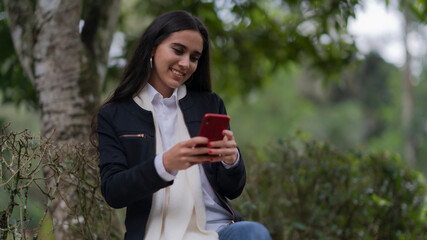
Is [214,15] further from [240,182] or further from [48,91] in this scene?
[240,182]

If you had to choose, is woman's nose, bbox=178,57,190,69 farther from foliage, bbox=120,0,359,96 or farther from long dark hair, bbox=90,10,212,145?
foliage, bbox=120,0,359,96

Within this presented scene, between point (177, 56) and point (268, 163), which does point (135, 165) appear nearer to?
point (177, 56)

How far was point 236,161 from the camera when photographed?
209cm

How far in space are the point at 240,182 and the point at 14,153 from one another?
0.98 meters

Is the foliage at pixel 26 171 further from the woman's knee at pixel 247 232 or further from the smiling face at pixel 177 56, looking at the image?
the woman's knee at pixel 247 232

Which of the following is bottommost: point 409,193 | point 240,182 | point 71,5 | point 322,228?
point 322,228

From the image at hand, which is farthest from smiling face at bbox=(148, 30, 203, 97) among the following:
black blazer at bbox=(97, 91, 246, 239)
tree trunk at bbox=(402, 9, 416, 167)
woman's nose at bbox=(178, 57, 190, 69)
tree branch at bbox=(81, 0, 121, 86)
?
tree trunk at bbox=(402, 9, 416, 167)

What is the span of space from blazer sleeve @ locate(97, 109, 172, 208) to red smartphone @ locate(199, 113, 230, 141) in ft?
0.78

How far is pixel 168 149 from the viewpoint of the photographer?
1.96m

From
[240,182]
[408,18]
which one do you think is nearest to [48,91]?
[240,182]

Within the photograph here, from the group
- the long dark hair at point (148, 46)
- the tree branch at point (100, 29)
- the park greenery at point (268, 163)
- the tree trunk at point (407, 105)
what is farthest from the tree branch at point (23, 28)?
the tree trunk at point (407, 105)

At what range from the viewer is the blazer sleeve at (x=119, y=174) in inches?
73.5

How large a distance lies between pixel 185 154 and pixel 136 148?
397mm

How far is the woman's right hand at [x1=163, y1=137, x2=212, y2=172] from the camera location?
1.78 m
